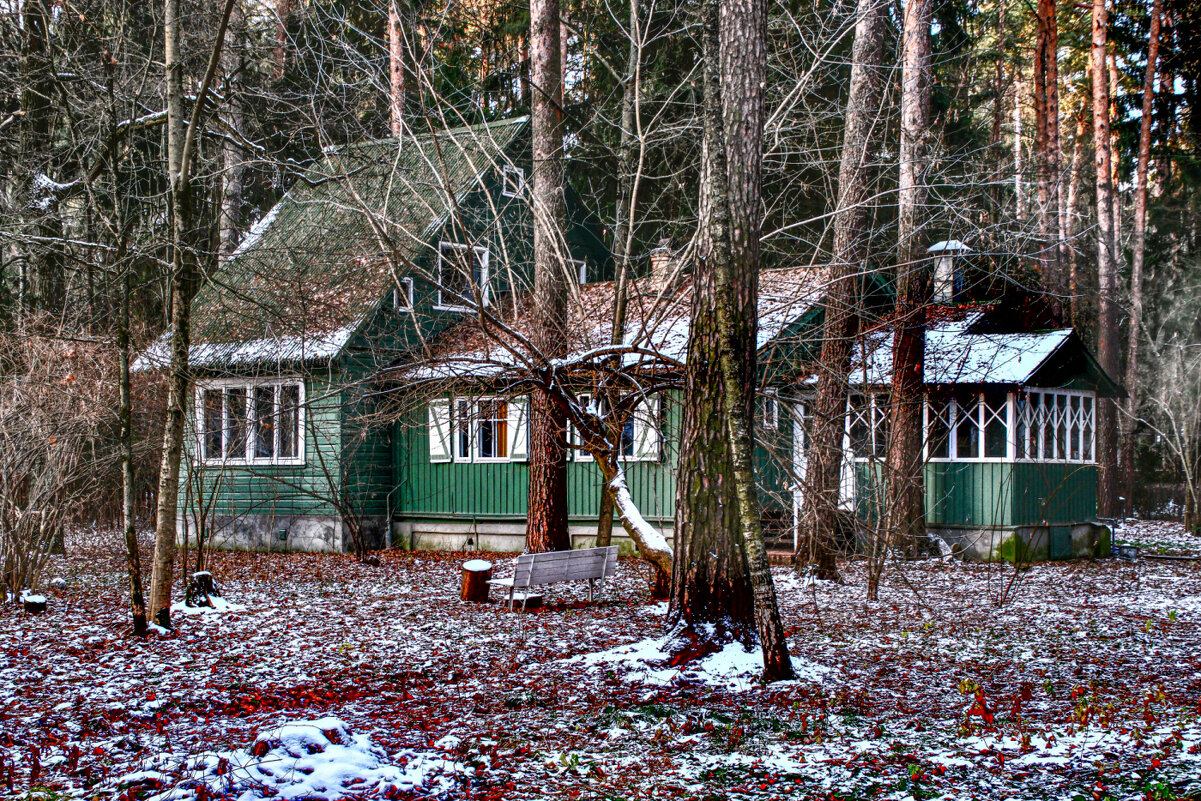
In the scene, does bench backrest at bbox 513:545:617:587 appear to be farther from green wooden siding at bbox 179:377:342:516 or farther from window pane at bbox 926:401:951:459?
green wooden siding at bbox 179:377:342:516

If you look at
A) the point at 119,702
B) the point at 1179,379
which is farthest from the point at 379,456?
the point at 1179,379

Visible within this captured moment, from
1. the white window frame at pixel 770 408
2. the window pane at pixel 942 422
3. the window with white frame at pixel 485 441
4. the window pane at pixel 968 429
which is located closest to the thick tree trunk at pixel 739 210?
the white window frame at pixel 770 408

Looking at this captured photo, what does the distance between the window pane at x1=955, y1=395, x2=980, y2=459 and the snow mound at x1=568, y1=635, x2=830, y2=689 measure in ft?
30.8

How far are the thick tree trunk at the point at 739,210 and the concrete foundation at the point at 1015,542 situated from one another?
349 inches

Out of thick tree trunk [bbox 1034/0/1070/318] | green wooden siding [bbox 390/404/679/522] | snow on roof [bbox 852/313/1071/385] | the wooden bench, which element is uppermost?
thick tree trunk [bbox 1034/0/1070/318]

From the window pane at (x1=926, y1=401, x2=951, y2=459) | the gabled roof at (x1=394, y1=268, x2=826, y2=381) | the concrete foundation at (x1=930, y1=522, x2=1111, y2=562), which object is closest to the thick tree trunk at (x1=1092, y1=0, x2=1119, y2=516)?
the concrete foundation at (x1=930, y1=522, x2=1111, y2=562)

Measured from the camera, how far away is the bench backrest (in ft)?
37.2

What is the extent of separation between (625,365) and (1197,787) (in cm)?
650

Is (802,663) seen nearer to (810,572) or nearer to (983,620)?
(983,620)

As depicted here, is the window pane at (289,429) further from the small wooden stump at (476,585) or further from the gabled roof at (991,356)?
the gabled roof at (991,356)

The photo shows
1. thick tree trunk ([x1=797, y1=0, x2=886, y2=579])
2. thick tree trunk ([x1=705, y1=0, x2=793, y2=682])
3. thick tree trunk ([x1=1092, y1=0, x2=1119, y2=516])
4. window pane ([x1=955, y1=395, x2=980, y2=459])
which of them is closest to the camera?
thick tree trunk ([x1=705, y1=0, x2=793, y2=682])

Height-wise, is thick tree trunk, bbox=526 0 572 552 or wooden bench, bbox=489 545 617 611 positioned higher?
thick tree trunk, bbox=526 0 572 552

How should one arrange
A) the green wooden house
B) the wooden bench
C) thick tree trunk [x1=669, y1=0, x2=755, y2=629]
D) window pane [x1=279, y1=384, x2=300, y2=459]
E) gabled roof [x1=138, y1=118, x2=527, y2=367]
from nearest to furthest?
thick tree trunk [x1=669, y1=0, x2=755, y2=629], the wooden bench, the green wooden house, gabled roof [x1=138, y1=118, x2=527, y2=367], window pane [x1=279, y1=384, x2=300, y2=459]

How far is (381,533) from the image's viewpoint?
781 inches
